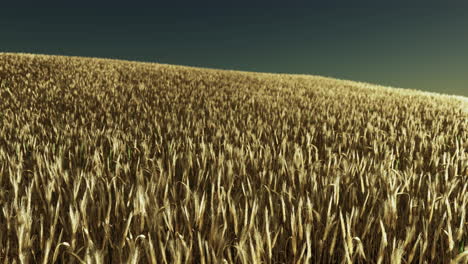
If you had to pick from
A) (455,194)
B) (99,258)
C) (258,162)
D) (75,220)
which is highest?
(258,162)

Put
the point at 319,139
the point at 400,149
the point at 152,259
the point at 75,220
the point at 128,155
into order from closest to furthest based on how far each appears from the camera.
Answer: the point at 152,259 < the point at 75,220 < the point at 128,155 < the point at 400,149 < the point at 319,139

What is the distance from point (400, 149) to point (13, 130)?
3.77 m

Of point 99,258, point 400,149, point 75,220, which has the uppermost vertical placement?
point 400,149

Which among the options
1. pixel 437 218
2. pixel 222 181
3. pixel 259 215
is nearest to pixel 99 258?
pixel 259 215

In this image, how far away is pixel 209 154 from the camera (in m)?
2.72

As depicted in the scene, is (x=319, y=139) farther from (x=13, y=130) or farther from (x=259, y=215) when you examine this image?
(x=13, y=130)

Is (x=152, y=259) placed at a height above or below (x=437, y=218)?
below

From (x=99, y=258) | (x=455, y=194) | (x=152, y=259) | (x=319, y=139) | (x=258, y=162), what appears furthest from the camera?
(x=319, y=139)

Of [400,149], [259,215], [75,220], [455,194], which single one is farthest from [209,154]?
[400,149]

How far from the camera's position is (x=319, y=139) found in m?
3.95

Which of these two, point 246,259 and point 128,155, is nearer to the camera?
point 246,259

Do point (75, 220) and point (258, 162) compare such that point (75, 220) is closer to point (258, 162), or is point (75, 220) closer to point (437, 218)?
point (258, 162)

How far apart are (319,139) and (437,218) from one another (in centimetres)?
220

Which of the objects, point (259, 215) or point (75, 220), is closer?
point (75, 220)
